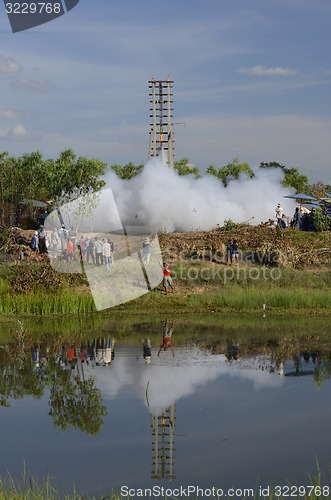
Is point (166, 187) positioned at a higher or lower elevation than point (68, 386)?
higher

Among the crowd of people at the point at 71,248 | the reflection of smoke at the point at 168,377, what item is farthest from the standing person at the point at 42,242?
the reflection of smoke at the point at 168,377

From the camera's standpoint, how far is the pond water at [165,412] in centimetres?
1575

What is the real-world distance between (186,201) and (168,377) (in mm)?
26414

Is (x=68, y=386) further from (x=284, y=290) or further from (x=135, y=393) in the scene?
(x=284, y=290)

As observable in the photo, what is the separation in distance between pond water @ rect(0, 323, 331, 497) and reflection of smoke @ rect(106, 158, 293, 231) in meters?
20.3

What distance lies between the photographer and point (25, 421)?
19281mm

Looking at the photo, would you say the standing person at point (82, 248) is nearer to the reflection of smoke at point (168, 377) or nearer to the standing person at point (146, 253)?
the standing person at point (146, 253)

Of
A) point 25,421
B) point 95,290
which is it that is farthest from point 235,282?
point 25,421

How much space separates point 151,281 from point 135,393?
1568 cm

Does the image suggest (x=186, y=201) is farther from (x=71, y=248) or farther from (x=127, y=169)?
(x=127, y=169)

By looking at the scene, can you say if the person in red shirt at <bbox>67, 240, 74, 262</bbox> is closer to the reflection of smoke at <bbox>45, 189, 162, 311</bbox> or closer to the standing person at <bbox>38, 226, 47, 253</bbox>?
the reflection of smoke at <bbox>45, 189, 162, 311</bbox>

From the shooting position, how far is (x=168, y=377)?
23312mm

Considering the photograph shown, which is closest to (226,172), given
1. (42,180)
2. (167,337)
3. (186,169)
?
(186,169)

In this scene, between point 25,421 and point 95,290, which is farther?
point 95,290
